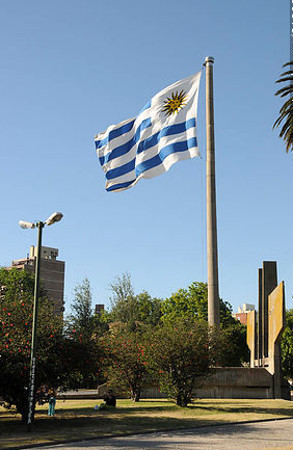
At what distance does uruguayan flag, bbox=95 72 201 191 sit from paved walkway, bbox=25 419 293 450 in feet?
52.1

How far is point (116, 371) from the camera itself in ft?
102

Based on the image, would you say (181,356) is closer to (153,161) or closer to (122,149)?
(153,161)

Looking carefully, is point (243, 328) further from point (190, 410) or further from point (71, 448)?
point (71, 448)

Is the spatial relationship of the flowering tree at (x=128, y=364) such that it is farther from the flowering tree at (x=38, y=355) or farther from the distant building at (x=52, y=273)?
the distant building at (x=52, y=273)

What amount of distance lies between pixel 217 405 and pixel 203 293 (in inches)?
1615

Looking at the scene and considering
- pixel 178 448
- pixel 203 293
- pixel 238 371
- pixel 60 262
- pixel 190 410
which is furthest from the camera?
pixel 60 262

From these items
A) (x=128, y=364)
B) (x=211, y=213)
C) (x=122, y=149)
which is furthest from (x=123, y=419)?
(x=211, y=213)

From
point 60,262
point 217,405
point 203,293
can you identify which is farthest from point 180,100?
point 60,262

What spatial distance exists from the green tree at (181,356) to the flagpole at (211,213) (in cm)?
757

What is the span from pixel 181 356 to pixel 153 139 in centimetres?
1336

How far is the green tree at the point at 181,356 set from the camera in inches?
1049

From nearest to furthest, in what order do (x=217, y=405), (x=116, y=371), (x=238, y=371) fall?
(x=217, y=405)
(x=116, y=371)
(x=238, y=371)

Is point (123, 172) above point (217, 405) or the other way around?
above

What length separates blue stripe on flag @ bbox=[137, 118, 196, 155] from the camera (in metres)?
31.6
